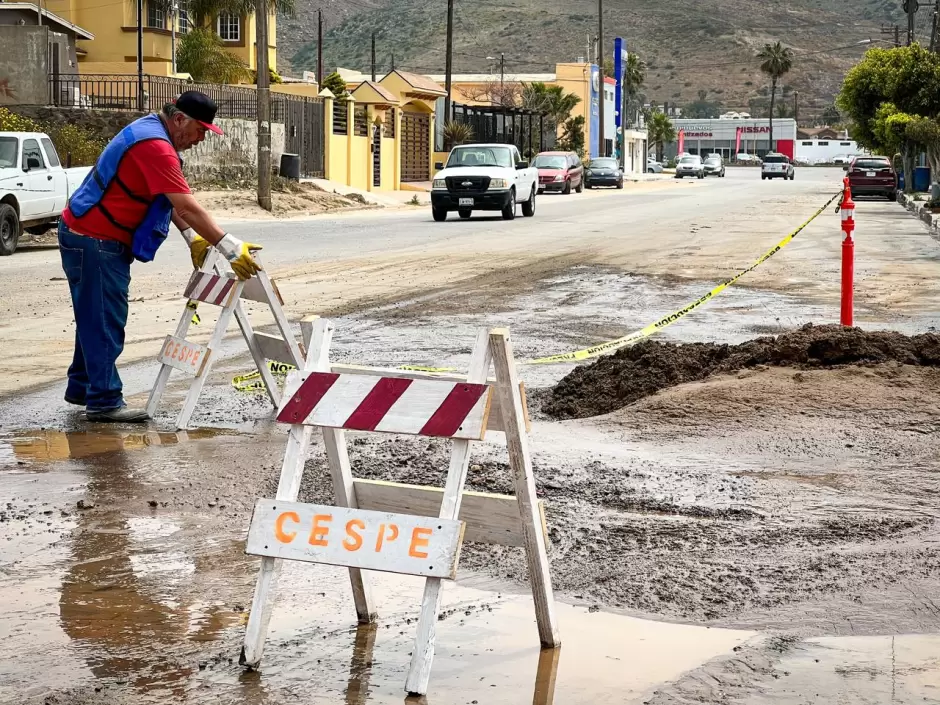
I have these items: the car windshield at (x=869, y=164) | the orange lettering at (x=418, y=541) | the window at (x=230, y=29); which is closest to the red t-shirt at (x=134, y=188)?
the orange lettering at (x=418, y=541)

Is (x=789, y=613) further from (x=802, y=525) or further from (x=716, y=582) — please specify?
(x=802, y=525)

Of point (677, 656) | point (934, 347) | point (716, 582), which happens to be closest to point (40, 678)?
point (677, 656)

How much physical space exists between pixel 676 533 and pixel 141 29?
48.8 metres

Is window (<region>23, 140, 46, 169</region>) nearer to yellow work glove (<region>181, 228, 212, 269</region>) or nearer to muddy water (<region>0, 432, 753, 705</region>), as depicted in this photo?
yellow work glove (<region>181, 228, 212, 269</region>)

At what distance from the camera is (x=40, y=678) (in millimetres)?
4062

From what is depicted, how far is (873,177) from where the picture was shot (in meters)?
46.2

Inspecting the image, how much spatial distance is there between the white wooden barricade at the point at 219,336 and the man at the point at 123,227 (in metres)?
0.15

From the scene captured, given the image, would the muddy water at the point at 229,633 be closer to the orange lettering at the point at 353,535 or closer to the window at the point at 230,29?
the orange lettering at the point at 353,535

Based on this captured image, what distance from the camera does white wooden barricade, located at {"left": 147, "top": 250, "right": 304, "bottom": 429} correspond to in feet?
25.7

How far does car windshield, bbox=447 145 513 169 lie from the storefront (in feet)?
398

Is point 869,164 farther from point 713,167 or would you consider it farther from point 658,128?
point 658,128

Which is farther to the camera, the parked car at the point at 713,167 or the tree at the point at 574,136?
the parked car at the point at 713,167

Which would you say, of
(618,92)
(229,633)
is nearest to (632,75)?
(618,92)

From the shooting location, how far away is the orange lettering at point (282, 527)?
412cm
